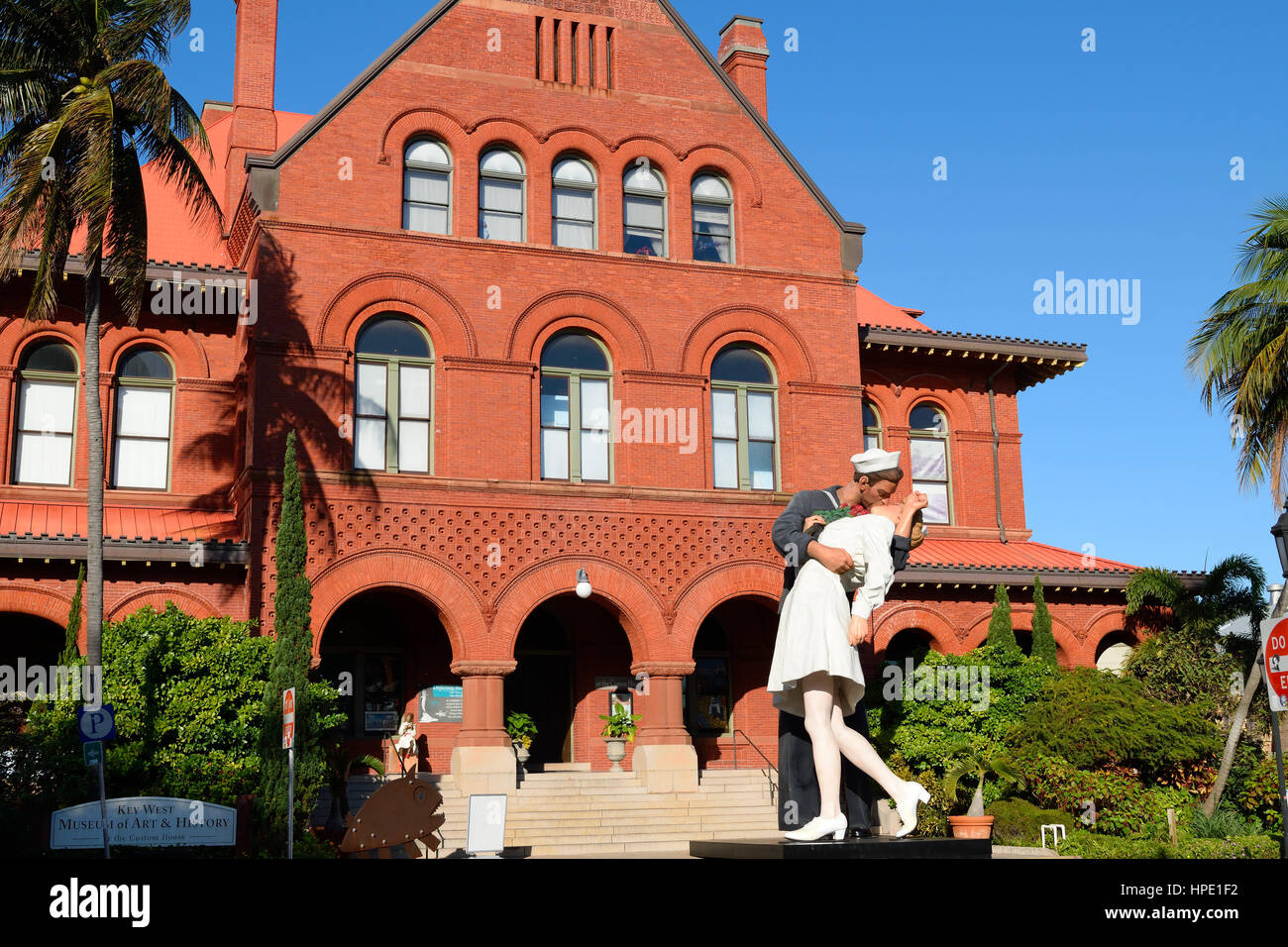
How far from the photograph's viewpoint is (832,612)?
7938 mm

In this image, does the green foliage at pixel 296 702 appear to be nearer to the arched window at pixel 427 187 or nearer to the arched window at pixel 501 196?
the arched window at pixel 427 187

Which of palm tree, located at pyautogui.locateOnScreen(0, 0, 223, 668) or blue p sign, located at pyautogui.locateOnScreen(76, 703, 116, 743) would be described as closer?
blue p sign, located at pyautogui.locateOnScreen(76, 703, 116, 743)

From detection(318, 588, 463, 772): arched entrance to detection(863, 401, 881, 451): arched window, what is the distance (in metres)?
10.3

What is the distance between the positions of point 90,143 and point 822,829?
48.8 feet

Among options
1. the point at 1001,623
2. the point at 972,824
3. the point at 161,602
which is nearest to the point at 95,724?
the point at 161,602

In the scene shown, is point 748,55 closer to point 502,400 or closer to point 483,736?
point 502,400

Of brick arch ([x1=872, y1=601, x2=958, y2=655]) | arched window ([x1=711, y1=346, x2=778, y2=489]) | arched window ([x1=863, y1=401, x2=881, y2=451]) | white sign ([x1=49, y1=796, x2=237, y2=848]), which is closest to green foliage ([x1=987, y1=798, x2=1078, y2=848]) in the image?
brick arch ([x1=872, y1=601, x2=958, y2=655])

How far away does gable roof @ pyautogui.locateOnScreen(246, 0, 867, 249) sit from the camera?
22250 millimetres

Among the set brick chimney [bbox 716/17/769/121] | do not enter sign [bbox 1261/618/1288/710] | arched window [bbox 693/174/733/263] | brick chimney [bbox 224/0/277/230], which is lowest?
do not enter sign [bbox 1261/618/1288/710]

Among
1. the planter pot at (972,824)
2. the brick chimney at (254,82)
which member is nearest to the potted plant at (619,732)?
the planter pot at (972,824)

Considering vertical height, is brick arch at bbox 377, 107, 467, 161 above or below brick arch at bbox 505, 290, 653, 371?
above

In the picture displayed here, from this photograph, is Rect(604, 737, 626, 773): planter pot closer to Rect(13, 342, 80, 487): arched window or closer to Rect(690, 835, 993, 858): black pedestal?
Rect(13, 342, 80, 487): arched window
